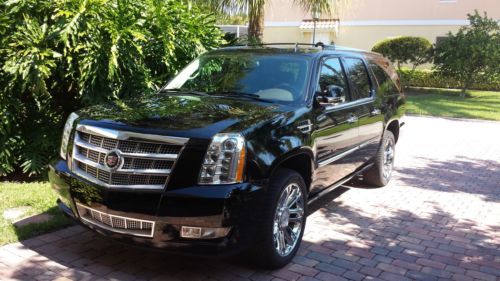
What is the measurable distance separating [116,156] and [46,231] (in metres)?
1.57

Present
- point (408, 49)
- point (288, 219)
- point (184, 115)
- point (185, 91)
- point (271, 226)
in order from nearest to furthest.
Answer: point (271, 226), point (184, 115), point (288, 219), point (185, 91), point (408, 49)

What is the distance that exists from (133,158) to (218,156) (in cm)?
63

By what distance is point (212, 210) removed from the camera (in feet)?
11.0

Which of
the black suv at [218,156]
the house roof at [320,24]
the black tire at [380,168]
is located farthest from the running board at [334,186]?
the house roof at [320,24]

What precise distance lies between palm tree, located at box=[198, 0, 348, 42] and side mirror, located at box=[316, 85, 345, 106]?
4702mm

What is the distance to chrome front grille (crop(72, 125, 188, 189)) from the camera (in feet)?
11.4

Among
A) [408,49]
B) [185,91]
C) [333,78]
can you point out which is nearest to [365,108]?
[333,78]

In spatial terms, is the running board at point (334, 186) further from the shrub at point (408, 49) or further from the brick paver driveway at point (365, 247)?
the shrub at point (408, 49)

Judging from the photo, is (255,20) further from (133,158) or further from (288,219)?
(133,158)

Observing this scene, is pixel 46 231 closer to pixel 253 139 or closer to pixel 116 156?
pixel 116 156

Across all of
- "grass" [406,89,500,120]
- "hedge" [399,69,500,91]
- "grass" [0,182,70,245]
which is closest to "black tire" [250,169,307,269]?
"grass" [0,182,70,245]

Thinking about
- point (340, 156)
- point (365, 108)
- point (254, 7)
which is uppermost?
point (254, 7)

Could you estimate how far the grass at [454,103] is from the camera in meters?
15.5

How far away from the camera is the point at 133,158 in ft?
11.7
